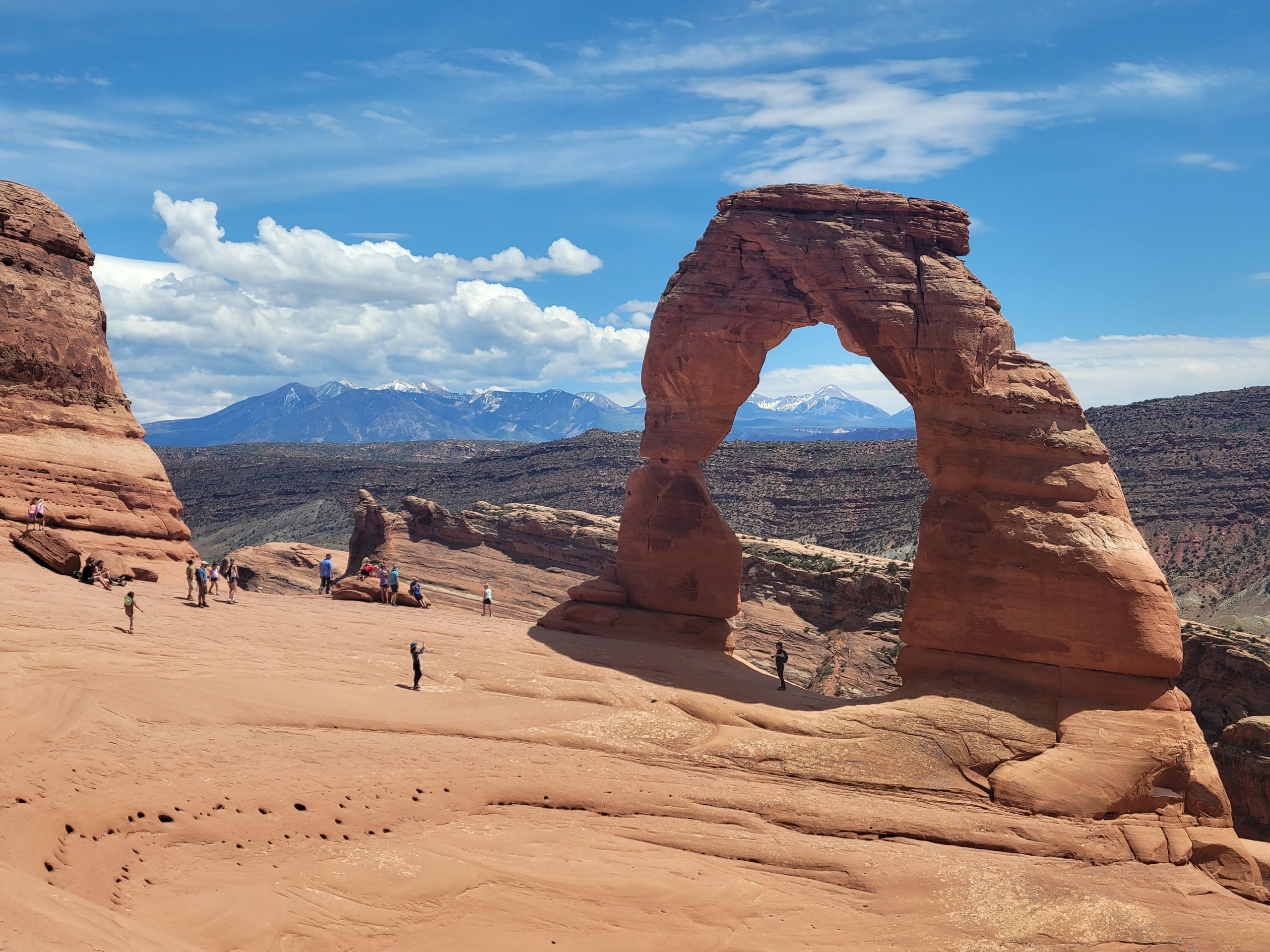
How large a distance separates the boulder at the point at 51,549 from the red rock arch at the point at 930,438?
507 inches

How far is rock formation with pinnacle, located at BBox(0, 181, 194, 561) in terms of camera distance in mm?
24672

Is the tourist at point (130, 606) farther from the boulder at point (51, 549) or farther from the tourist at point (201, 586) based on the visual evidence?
the boulder at point (51, 549)

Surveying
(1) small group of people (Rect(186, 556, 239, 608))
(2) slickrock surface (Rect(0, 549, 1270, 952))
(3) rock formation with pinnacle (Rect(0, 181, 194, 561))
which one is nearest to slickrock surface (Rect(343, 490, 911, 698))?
(3) rock formation with pinnacle (Rect(0, 181, 194, 561))

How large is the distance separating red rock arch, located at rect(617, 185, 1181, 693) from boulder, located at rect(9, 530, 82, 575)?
12.9m

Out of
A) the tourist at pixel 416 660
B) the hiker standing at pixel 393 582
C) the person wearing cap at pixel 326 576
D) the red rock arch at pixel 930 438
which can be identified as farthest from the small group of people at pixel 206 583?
the red rock arch at pixel 930 438

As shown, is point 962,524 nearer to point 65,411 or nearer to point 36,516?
point 36,516

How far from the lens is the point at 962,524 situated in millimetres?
20734

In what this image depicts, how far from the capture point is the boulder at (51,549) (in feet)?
72.8

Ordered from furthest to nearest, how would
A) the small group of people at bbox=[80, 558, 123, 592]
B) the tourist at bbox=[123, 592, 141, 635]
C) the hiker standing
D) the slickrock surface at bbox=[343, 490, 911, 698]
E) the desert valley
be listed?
Answer: the slickrock surface at bbox=[343, 490, 911, 698]
the hiker standing
the small group of people at bbox=[80, 558, 123, 592]
the tourist at bbox=[123, 592, 141, 635]
the desert valley

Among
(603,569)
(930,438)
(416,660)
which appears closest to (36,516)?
(416,660)

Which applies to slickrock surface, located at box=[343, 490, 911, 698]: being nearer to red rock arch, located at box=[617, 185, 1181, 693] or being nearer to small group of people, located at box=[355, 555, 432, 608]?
small group of people, located at box=[355, 555, 432, 608]

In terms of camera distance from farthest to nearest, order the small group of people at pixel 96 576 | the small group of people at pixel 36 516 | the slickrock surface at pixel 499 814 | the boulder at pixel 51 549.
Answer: the small group of people at pixel 36 516 → the boulder at pixel 51 549 → the small group of people at pixel 96 576 → the slickrock surface at pixel 499 814

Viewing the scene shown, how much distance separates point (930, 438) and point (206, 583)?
1586cm

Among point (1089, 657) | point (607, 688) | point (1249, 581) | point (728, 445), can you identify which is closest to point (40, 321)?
point (607, 688)
